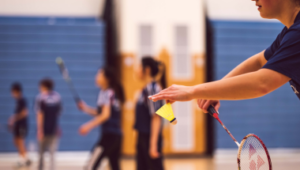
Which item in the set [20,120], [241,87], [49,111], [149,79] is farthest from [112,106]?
[20,120]

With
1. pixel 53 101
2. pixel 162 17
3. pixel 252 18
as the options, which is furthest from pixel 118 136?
pixel 252 18

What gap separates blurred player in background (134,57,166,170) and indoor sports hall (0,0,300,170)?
17.3ft

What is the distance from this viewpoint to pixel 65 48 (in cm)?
977

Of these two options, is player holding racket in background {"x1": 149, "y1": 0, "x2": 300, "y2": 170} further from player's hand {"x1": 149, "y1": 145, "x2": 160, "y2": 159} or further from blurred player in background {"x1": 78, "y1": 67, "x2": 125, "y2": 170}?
blurred player in background {"x1": 78, "y1": 67, "x2": 125, "y2": 170}

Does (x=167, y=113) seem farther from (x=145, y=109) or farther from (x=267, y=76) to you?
(x=145, y=109)

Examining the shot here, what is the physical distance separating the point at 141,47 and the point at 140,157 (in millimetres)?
6036

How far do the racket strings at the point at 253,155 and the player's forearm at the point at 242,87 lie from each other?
0.39m

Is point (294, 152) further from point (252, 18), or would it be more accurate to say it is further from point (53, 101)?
point (53, 101)

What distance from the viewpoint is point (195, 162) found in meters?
8.66

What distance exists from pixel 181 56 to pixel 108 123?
5.73 meters

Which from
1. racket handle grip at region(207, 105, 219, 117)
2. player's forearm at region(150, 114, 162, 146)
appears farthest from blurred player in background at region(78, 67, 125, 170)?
racket handle grip at region(207, 105, 219, 117)

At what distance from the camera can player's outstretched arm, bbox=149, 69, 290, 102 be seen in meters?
1.35

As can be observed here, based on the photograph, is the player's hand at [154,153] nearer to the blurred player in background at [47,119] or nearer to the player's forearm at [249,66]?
the player's forearm at [249,66]

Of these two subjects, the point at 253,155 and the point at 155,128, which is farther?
the point at 155,128
